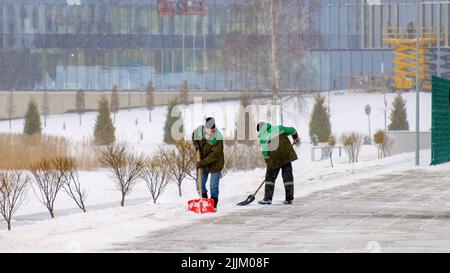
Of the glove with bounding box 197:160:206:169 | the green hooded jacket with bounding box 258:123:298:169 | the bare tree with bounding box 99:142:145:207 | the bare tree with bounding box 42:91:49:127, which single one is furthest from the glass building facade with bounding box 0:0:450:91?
the glove with bounding box 197:160:206:169

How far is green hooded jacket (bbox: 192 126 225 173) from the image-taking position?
20.0 metres

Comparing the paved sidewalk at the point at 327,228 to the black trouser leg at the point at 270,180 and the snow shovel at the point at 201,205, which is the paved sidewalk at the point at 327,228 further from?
the snow shovel at the point at 201,205

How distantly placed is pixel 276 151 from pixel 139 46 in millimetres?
75082

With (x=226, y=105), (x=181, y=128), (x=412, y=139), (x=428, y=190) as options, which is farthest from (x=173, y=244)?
(x=226, y=105)

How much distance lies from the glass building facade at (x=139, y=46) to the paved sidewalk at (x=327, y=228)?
228ft

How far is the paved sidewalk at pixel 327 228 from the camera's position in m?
14.9

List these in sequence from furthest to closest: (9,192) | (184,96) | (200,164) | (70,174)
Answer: (184,96) < (70,174) < (9,192) < (200,164)

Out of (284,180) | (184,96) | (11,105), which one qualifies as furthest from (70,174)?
(11,105)

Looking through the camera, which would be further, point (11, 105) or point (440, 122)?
point (11, 105)

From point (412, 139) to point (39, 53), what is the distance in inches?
1698

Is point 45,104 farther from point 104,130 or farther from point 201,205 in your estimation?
point 201,205

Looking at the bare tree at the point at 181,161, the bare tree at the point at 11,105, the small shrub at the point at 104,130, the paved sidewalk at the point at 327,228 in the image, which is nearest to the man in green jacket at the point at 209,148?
the paved sidewalk at the point at 327,228

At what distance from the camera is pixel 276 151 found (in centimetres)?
2120

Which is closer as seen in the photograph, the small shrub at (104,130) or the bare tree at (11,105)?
the small shrub at (104,130)
